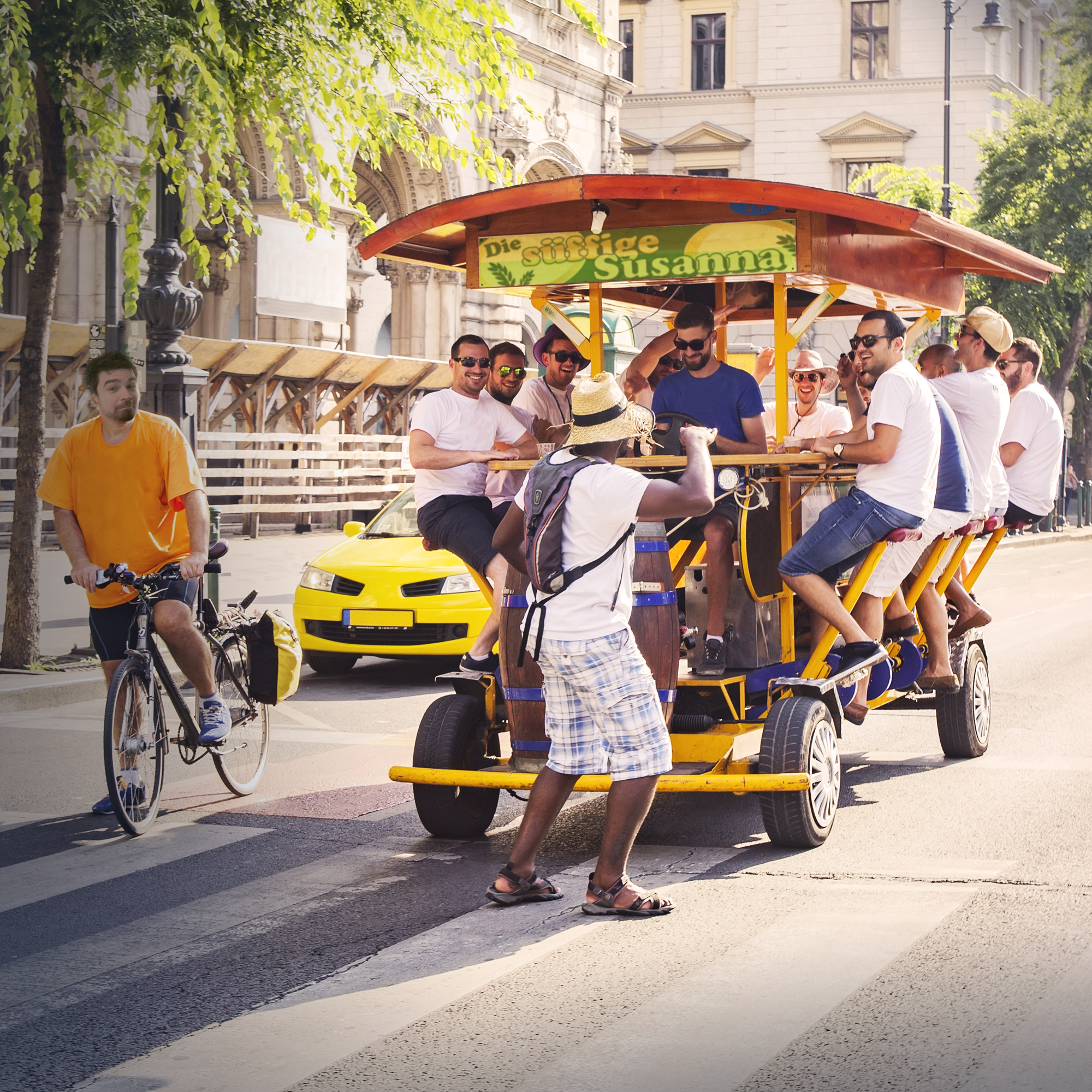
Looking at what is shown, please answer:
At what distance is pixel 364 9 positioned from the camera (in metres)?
11.8

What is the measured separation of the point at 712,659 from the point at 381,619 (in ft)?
17.0

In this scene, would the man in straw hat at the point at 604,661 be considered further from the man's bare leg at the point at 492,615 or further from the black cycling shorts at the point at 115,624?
the black cycling shorts at the point at 115,624

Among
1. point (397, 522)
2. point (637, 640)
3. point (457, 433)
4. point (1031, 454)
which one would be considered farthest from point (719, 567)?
point (397, 522)

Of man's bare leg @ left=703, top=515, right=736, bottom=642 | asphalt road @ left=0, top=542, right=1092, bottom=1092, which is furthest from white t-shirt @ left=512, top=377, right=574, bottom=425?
asphalt road @ left=0, top=542, right=1092, bottom=1092

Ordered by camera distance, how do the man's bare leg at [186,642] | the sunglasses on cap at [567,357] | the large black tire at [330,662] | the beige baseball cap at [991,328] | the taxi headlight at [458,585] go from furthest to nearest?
the large black tire at [330,662]
the taxi headlight at [458,585]
the beige baseball cap at [991,328]
the sunglasses on cap at [567,357]
the man's bare leg at [186,642]

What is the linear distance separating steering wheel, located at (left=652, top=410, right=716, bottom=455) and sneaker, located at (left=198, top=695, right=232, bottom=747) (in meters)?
2.31

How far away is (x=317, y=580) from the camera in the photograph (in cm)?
1254

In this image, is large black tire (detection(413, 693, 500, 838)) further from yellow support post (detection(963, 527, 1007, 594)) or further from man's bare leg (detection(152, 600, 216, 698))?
yellow support post (detection(963, 527, 1007, 594))

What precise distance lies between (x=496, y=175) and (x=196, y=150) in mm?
2686

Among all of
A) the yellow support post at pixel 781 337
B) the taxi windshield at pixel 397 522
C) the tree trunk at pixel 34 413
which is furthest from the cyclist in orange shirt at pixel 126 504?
the taxi windshield at pixel 397 522

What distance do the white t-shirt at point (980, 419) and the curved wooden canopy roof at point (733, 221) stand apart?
1.72 ft

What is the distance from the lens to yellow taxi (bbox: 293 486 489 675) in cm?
1200

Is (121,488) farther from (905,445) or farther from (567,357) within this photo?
(905,445)

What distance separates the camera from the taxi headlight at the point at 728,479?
22.7 ft
